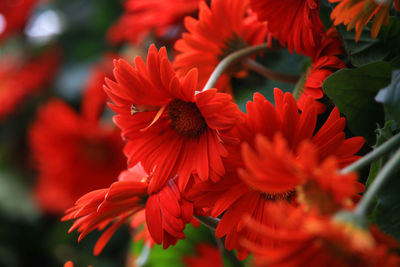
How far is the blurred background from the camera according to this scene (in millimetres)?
875

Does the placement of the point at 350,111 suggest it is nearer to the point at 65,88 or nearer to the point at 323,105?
the point at 323,105

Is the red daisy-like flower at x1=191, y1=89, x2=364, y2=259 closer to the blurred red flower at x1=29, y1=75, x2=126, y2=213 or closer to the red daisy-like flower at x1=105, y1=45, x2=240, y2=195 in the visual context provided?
the red daisy-like flower at x1=105, y1=45, x2=240, y2=195

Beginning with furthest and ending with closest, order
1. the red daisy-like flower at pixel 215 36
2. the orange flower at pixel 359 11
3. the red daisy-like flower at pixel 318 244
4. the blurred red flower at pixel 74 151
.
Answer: the blurred red flower at pixel 74 151
the red daisy-like flower at pixel 215 36
the orange flower at pixel 359 11
the red daisy-like flower at pixel 318 244

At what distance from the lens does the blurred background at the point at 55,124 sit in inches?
34.4

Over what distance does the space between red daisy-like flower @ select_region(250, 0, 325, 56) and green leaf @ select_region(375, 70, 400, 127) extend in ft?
0.21

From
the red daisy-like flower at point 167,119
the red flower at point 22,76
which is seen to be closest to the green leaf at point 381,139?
the red daisy-like flower at point 167,119

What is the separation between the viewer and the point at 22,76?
3.58 feet

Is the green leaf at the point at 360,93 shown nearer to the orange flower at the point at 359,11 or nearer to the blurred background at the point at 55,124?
the orange flower at the point at 359,11

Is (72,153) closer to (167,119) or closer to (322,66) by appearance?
(167,119)

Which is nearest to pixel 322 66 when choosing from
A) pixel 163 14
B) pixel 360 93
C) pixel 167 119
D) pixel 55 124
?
pixel 360 93

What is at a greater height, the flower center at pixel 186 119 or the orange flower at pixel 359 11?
the orange flower at pixel 359 11

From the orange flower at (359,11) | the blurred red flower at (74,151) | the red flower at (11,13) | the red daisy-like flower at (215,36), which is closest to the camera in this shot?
the orange flower at (359,11)

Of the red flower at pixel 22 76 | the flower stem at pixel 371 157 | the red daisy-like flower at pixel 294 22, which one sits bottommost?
the red flower at pixel 22 76

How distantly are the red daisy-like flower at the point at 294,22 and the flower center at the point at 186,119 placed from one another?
0.10m
